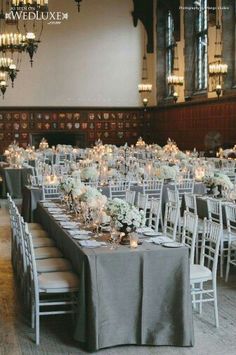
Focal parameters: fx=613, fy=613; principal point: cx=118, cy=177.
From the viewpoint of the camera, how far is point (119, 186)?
39.5ft

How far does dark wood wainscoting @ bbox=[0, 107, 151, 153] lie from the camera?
30.3 metres

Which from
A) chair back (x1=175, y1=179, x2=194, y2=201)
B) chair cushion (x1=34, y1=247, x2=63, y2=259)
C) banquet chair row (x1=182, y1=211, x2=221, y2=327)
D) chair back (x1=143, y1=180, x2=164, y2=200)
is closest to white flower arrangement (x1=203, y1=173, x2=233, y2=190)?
chair back (x1=175, y1=179, x2=194, y2=201)

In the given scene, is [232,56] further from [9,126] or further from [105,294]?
[105,294]

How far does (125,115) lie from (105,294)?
25614mm

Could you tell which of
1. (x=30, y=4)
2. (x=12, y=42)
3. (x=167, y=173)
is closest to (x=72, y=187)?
(x=167, y=173)

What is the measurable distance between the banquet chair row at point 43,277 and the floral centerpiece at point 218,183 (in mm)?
3684

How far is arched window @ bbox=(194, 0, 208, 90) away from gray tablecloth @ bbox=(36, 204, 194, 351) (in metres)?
20.5

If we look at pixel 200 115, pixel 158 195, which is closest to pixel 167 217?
pixel 158 195

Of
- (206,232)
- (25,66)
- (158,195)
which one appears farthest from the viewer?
(25,66)

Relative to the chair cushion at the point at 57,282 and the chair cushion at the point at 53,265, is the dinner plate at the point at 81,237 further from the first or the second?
the chair cushion at the point at 57,282

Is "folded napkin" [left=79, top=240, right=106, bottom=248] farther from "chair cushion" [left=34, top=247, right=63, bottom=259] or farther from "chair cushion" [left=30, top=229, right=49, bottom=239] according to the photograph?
"chair cushion" [left=30, top=229, right=49, bottom=239]

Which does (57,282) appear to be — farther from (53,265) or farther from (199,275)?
(199,275)

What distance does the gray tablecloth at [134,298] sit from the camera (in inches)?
231

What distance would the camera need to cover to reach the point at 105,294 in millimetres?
5891
